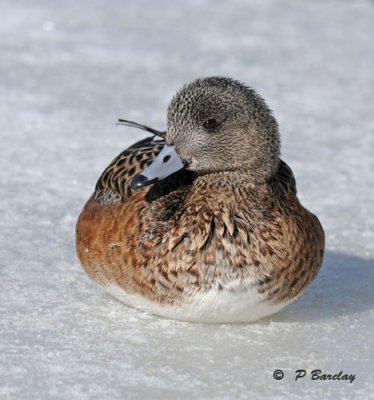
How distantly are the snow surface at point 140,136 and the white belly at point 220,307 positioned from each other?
93 millimetres

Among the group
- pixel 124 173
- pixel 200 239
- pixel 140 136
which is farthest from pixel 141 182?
pixel 140 136

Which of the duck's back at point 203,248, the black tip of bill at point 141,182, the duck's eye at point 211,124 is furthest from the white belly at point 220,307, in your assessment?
the duck's eye at point 211,124

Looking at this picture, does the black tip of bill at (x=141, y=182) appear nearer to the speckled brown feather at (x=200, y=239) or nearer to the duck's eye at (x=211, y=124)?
the speckled brown feather at (x=200, y=239)

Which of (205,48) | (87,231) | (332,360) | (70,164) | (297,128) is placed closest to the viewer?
(332,360)

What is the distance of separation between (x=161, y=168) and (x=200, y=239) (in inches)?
13.0

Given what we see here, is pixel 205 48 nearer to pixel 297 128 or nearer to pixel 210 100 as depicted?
pixel 297 128

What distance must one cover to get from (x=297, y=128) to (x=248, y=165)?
303 centimetres

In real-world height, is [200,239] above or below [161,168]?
below

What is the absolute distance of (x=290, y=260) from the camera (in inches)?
172

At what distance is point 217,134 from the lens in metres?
4.38

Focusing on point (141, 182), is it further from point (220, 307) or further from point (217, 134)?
point (220, 307)

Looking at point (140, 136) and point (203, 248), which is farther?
point (140, 136)

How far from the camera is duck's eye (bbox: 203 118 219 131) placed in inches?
172

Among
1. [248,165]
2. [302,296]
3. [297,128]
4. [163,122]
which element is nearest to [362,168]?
[297,128]
